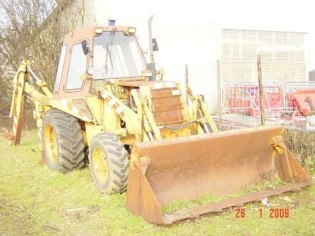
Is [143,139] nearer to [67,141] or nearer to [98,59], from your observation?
[67,141]

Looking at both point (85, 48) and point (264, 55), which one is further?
point (264, 55)

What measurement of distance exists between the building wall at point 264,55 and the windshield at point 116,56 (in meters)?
8.07

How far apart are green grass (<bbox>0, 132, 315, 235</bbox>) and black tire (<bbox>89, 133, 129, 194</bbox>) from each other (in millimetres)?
177

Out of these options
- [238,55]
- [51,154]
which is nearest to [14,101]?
[51,154]

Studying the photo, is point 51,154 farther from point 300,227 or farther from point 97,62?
point 300,227

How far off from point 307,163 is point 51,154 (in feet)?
14.5

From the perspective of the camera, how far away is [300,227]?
418 cm

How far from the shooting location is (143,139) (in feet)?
17.4

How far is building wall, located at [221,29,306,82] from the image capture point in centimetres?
1473

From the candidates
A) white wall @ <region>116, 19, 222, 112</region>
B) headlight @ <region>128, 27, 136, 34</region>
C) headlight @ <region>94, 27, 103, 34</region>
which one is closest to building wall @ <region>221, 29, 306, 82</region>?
white wall @ <region>116, 19, 222, 112</region>

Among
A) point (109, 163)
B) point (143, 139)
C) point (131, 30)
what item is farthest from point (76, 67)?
point (109, 163)

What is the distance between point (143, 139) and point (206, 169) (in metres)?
0.93

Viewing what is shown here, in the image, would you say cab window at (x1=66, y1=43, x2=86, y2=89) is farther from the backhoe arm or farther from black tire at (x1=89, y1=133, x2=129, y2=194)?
the backhoe arm

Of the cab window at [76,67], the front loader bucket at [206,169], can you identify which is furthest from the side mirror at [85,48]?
the front loader bucket at [206,169]
